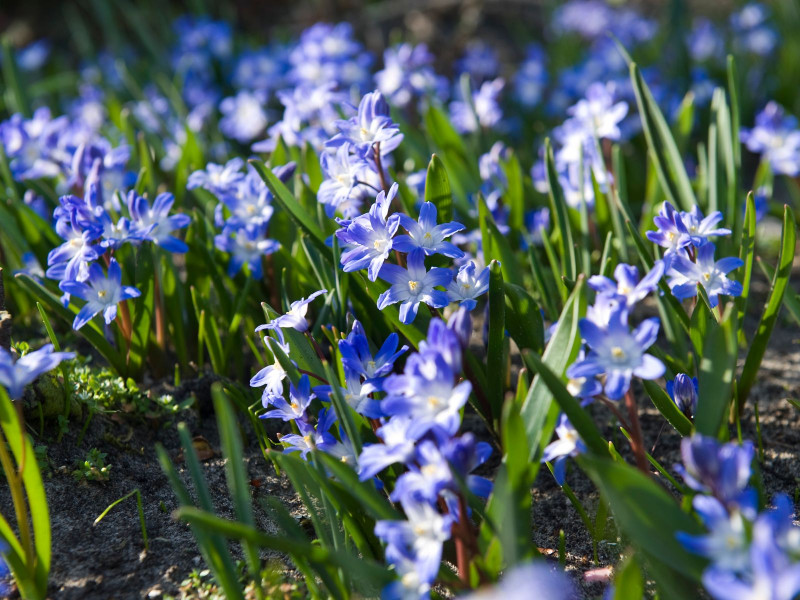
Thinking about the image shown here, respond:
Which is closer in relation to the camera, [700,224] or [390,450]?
[390,450]

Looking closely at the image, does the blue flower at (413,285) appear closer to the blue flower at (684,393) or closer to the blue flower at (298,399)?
the blue flower at (298,399)

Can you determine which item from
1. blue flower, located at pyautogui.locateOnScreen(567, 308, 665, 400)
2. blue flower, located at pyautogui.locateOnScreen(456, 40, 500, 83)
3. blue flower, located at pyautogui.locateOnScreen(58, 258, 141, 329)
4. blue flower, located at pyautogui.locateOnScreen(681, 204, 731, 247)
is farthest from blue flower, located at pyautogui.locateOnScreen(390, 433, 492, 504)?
blue flower, located at pyautogui.locateOnScreen(456, 40, 500, 83)

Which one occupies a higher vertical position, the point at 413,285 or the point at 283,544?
the point at 413,285

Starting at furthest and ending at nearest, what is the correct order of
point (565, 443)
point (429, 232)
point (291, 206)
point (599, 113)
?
point (599, 113) → point (291, 206) → point (429, 232) → point (565, 443)

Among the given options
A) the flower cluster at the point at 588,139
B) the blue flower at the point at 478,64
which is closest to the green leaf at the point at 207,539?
→ the flower cluster at the point at 588,139

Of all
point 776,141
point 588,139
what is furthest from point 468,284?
point 776,141

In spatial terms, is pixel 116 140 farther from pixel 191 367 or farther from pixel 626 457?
pixel 626 457

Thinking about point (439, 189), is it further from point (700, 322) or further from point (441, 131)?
point (441, 131)
